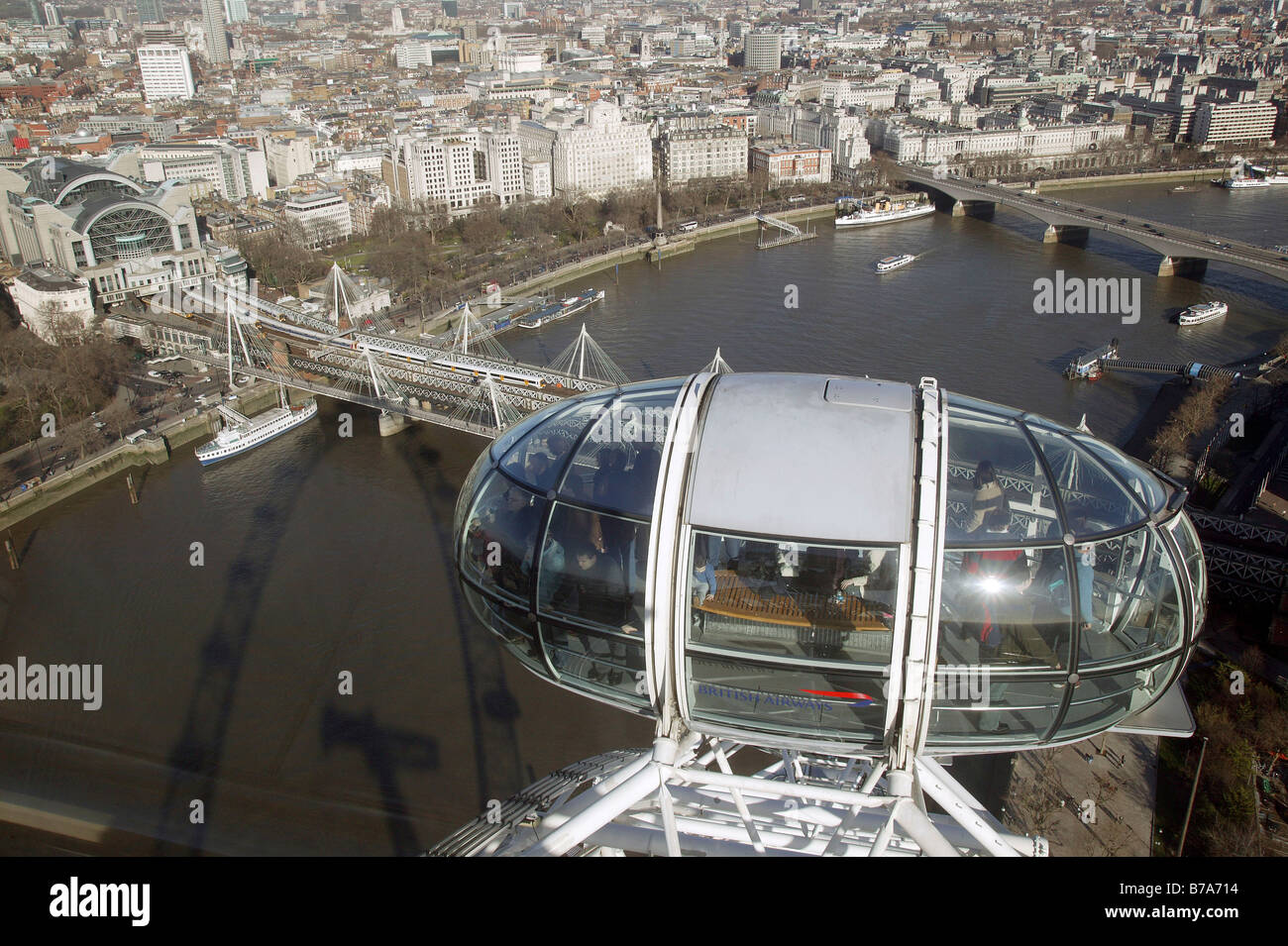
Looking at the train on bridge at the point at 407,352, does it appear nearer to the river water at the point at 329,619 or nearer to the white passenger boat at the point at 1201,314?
the river water at the point at 329,619

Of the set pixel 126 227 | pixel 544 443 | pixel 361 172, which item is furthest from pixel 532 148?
pixel 544 443

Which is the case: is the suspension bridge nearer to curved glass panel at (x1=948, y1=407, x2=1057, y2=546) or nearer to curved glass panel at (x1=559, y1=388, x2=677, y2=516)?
curved glass panel at (x1=559, y1=388, x2=677, y2=516)

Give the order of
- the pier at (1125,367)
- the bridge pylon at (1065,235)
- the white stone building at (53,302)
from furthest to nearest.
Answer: the bridge pylon at (1065,235), the white stone building at (53,302), the pier at (1125,367)

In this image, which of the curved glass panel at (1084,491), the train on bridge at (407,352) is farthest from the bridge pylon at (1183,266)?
the curved glass panel at (1084,491)

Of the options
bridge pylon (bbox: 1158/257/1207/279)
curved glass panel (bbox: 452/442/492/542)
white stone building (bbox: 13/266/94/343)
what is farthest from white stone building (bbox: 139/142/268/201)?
curved glass panel (bbox: 452/442/492/542)

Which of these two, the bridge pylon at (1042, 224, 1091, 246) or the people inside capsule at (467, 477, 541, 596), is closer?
the people inside capsule at (467, 477, 541, 596)

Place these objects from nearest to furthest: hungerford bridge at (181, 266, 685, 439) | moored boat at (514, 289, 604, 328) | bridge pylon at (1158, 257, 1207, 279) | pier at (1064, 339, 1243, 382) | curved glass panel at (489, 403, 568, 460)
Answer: curved glass panel at (489, 403, 568, 460)
hungerford bridge at (181, 266, 685, 439)
pier at (1064, 339, 1243, 382)
moored boat at (514, 289, 604, 328)
bridge pylon at (1158, 257, 1207, 279)

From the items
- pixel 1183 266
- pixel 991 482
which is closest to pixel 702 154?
pixel 1183 266
